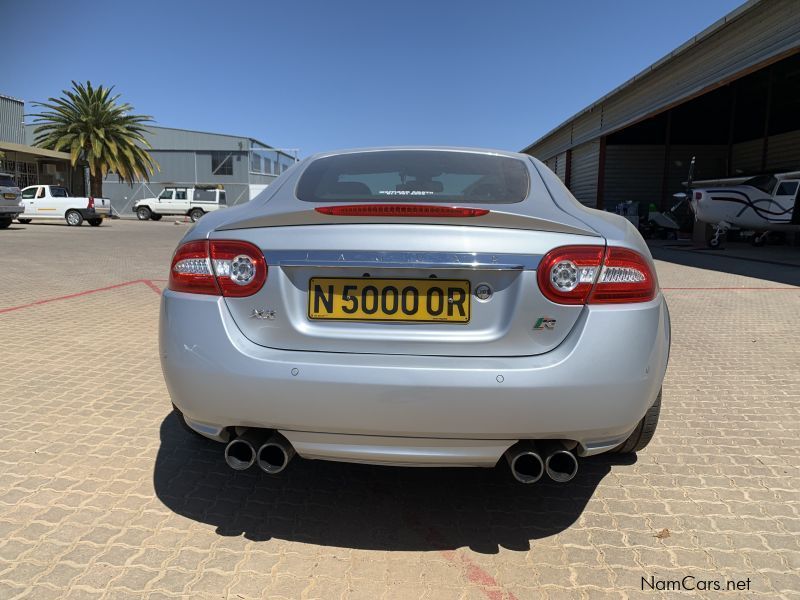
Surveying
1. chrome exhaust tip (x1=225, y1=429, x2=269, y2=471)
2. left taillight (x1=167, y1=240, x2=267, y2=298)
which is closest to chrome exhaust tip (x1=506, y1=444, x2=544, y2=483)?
chrome exhaust tip (x1=225, y1=429, x2=269, y2=471)

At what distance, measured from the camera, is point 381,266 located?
1.99 metres

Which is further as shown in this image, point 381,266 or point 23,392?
point 23,392

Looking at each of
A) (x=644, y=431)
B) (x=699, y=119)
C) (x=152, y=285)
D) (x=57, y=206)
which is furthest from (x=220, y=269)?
(x=57, y=206)

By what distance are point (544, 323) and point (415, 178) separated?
3.88ft

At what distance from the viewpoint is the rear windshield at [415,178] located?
2508 mm

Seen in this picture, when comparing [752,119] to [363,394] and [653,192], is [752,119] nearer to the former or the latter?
[653,192]

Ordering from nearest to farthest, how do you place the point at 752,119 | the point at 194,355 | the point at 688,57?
the point at 194,355 < the point at 688,57 < the point at 752,119

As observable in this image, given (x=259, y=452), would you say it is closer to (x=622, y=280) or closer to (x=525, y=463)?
(x=525, y=463)

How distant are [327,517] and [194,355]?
884 millimetres

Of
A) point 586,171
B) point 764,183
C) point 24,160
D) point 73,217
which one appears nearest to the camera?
point 764,183

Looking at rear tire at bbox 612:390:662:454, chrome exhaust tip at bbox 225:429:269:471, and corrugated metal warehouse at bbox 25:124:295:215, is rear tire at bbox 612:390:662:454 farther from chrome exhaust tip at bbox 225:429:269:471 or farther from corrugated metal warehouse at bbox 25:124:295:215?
corrugated metal warehouse at bbox 25:124:295:215

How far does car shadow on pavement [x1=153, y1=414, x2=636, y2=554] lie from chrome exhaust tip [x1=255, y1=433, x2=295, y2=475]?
34 cm

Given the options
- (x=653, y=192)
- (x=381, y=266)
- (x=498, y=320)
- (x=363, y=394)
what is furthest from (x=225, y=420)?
(x=653, y=192)

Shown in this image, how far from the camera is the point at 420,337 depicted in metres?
1.98
